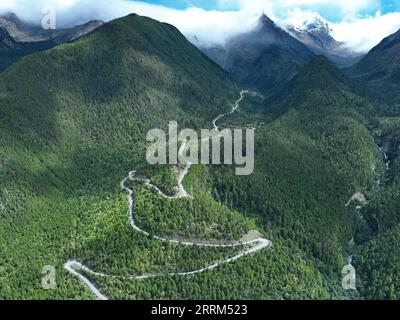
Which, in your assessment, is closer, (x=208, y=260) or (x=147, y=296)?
(x=147, y=296)

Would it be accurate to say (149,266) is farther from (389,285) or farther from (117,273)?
(389,285)
